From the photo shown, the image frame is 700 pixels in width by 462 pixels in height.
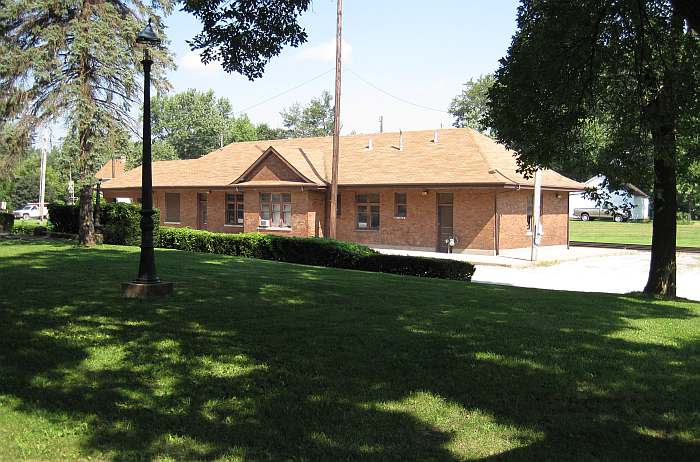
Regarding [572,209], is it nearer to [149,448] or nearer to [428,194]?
[428,194]

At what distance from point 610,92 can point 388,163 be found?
842 inches

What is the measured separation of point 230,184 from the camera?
3625 centimetres

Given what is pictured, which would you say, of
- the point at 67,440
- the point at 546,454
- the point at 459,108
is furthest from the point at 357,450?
the point at 459,108

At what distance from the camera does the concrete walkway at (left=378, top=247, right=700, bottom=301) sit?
65.4 ft

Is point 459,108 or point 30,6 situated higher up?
point 459,108

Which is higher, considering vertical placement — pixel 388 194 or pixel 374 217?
pixel 388 194

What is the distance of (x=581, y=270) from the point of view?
81.6 feet

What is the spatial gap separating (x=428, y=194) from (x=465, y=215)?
218 centimetres

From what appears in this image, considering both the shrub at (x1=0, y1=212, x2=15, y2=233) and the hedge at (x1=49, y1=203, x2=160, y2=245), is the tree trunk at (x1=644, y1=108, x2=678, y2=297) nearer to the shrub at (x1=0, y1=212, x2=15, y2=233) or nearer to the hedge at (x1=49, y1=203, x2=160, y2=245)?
the hedge at (x1=49, y1=203, x2=160, y2=245)

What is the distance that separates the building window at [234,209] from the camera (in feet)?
123

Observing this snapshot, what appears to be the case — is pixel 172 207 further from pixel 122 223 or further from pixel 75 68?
pixel 75 68

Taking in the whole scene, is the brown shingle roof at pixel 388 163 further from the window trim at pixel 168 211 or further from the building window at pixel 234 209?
the building window at pixel 234 209

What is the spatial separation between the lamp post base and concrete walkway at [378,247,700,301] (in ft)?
40.4

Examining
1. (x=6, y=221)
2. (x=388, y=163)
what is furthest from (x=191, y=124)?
(x=388, y=163)
